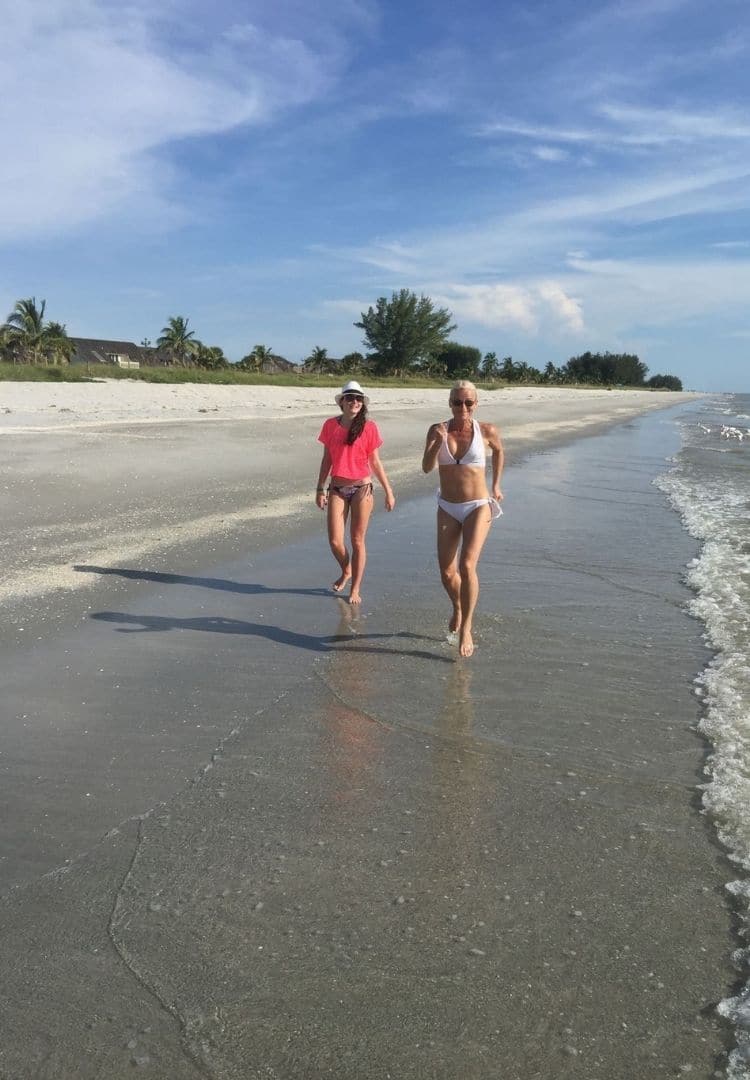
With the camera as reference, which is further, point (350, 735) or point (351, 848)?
point (350, 735)

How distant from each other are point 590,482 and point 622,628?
9.51 metres

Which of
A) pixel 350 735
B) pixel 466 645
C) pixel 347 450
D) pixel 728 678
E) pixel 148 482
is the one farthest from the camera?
pixel 148 482

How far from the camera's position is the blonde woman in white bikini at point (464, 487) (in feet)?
18.6

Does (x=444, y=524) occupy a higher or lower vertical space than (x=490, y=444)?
lower

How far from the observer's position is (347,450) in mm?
6855

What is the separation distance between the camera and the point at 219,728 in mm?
4391

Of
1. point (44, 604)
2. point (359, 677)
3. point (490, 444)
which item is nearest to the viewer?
point (359, 677)

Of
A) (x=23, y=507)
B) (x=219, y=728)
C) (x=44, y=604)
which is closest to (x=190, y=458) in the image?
(x=23, y=507)

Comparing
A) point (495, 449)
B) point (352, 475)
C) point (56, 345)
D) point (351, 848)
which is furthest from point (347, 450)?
point (56, 345)

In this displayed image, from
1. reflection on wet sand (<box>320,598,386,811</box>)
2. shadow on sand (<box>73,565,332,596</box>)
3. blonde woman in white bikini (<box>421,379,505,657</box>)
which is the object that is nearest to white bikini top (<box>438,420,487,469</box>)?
blonde woman in white bikini (<box>421,379,505,657</box>)

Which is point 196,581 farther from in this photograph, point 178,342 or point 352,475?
point 178,342

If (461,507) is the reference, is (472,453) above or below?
above

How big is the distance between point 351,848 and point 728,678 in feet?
9.69

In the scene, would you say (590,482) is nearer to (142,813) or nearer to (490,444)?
(490,444)
